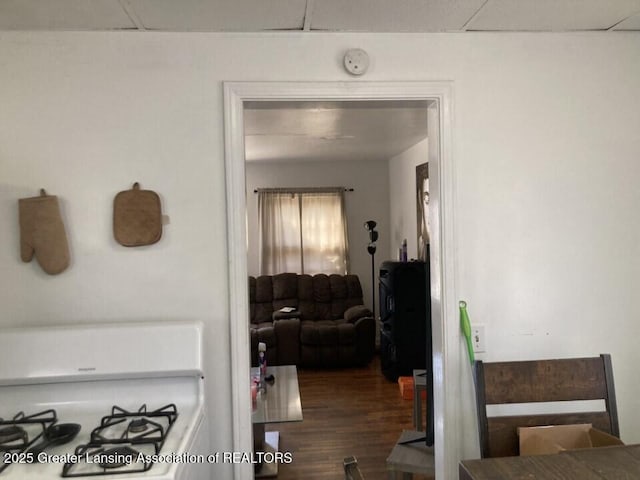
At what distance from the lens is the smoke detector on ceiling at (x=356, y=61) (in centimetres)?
160

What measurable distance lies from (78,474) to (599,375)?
160 cm

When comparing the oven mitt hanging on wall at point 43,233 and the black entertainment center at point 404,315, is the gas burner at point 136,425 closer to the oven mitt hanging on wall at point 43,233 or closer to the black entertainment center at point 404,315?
the oven mitt hanging on wall at point 43,233

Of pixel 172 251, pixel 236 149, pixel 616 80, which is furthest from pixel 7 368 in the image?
pixel 616 80

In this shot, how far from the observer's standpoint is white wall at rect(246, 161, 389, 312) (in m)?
5.77

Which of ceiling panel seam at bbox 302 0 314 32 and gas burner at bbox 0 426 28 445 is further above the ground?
ceiling panel seam at bbox 302 0 314 32

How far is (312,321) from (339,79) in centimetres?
391

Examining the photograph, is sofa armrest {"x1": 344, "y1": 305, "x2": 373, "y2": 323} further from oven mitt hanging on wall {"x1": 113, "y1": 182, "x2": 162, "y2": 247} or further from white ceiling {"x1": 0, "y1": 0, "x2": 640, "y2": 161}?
oven mitt hanging on wall {"x1": 113, "y1": 182, "x2": 162, "y2": 247}

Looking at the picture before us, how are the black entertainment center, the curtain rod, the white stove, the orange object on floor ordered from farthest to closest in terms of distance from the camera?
the curtain rod, the black entertainment center, the orange object on floor, the white stove

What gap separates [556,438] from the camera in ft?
4.61

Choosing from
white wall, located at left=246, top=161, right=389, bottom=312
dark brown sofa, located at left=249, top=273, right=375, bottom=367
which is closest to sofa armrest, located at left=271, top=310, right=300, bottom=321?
dark brown sofa, located at left=249, top=273, right=375, bottom=367

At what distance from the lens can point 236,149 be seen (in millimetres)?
1594

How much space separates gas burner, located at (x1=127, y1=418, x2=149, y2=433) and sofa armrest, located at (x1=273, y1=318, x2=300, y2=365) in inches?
138

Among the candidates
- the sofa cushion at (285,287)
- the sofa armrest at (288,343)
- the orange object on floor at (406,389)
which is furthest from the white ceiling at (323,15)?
the sofa cushion at (285,287)

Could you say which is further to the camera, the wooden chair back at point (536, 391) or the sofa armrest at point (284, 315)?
the sofa armrest at point (284, 315)
